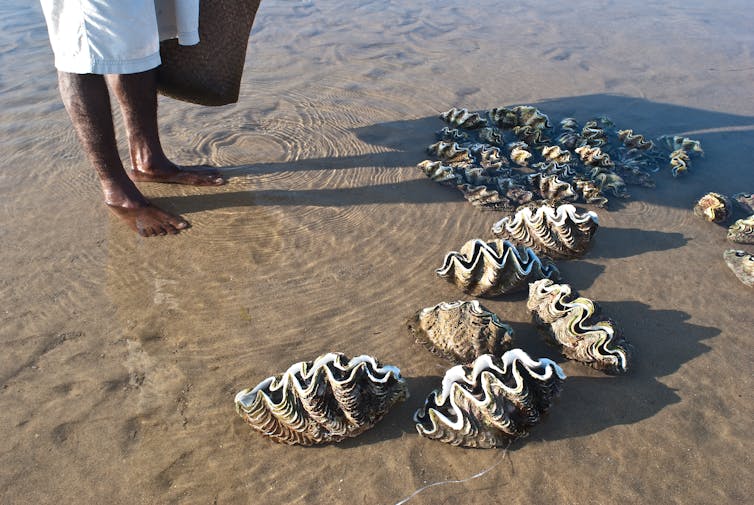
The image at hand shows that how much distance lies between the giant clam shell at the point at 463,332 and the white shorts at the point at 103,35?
8.85ft

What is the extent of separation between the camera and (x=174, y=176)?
16.2 feet

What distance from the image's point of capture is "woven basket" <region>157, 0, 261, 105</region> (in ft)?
14.0

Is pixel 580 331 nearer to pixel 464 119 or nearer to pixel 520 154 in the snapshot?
pixel 520 154

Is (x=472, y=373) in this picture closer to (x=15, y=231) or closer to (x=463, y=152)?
(x=463, y=152)

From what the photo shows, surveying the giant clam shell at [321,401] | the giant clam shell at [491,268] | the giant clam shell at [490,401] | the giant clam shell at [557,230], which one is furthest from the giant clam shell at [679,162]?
the giant clam shell at [321,401]

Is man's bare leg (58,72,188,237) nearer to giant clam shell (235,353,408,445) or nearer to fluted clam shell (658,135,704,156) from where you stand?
giant clam shell (235,353,408,445)

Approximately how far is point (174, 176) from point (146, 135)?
43 cm

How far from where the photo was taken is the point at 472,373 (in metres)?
3.05

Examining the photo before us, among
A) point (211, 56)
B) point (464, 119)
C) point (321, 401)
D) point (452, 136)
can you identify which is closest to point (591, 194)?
point (452, 136)

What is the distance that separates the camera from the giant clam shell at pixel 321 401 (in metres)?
2.87

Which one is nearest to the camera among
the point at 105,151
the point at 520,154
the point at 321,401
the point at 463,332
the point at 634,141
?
the point at 321,401

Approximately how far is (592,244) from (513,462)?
240cm

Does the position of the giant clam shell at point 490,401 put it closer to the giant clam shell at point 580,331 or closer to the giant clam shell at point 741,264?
the giant clam shell at point 580,331

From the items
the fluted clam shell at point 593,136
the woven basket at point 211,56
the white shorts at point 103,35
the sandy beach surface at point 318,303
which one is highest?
the white shorts at point 103,35
